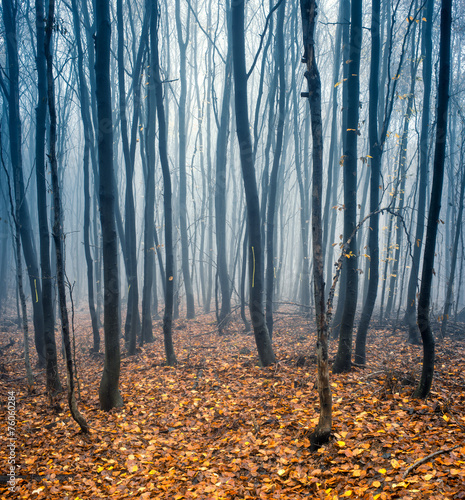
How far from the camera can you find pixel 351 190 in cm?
518

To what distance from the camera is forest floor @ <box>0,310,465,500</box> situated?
285cm

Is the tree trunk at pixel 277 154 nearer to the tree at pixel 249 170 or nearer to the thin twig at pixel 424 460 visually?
the tree at pixel 249 170

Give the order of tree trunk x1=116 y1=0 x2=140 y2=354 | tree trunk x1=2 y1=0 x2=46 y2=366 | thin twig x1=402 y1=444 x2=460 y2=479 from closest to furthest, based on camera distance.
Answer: thin twig x1=402 y1=444 x2=460 y2=479, tree trunk x1=2 y1=0 x2=46 y2=366, tree trunk x1=116 y1=0 x2=140 y2=354

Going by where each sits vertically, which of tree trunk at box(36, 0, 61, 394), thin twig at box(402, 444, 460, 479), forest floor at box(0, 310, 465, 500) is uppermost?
tree trunk at box(36, 0, 61, 394)

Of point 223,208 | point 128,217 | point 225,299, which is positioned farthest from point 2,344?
point 223,208

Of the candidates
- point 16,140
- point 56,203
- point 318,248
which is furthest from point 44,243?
point 318,248

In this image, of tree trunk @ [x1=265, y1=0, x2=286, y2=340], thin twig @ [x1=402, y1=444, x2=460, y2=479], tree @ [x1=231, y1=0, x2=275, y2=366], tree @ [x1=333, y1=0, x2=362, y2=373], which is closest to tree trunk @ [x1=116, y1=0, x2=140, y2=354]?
tree @ [x1=231, y1=0, x2=275, y2=366]

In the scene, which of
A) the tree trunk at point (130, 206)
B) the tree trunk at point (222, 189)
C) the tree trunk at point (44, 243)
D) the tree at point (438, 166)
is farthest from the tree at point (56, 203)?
the tree trunk at point (222, 189)

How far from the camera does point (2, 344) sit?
31.2 feet

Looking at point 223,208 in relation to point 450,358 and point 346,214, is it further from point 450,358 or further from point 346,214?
point 450,358

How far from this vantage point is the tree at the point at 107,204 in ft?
15.3

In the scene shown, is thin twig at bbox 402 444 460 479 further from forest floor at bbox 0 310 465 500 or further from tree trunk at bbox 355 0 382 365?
tree trunk at bbox 355 0 382 365

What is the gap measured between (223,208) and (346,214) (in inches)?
253

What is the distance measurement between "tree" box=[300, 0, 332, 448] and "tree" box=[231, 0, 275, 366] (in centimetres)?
254
